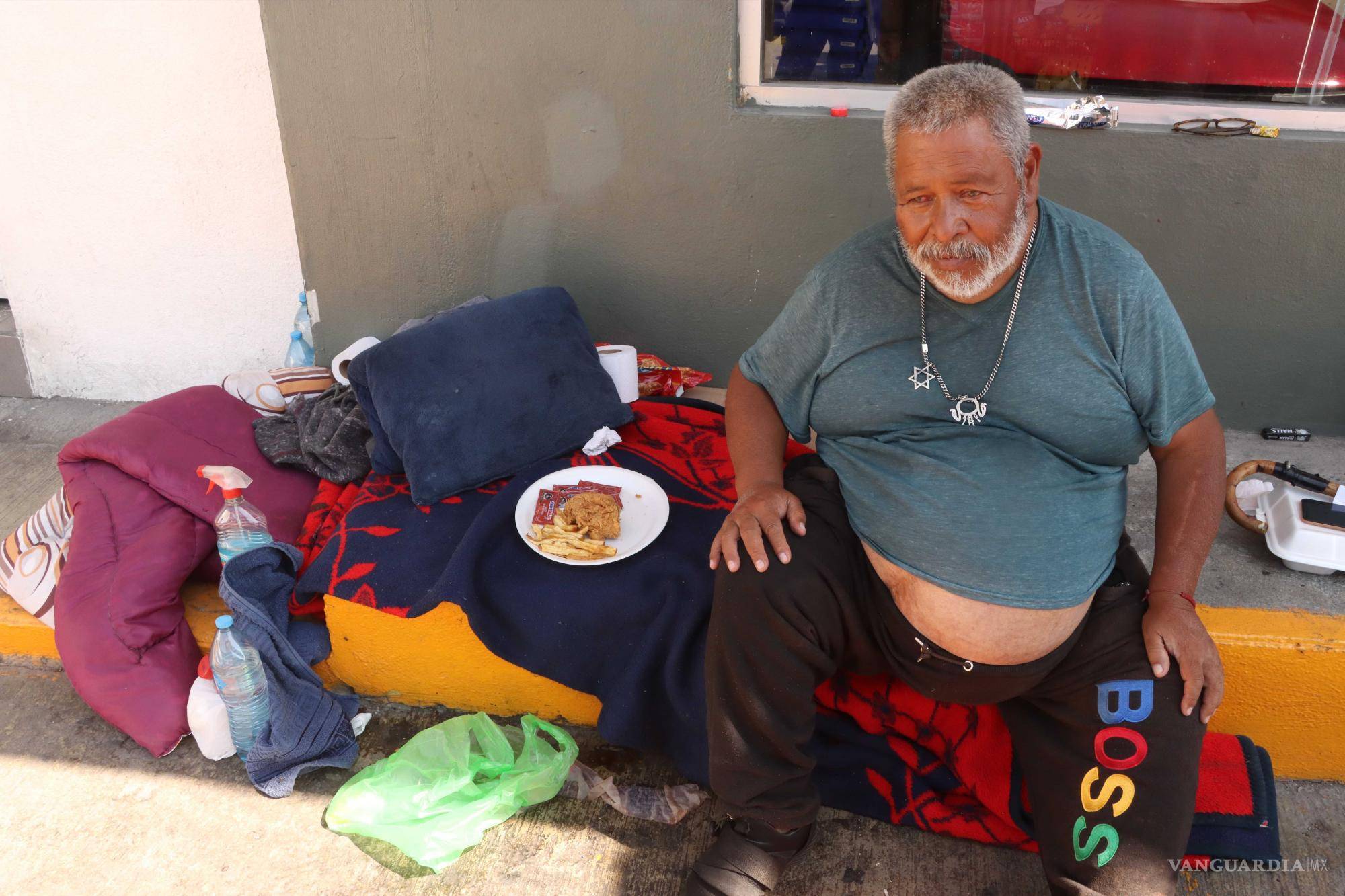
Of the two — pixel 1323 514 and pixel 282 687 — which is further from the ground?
pixel 1323 514

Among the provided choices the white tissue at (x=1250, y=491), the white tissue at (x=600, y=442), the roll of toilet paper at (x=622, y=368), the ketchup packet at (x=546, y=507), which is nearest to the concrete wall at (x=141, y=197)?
the roll of toilet paper at (x=622, y=368)

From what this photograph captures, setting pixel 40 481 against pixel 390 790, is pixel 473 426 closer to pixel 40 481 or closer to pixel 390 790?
pixel 390 790

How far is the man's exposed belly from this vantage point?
1.85 metres

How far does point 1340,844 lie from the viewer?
218cm

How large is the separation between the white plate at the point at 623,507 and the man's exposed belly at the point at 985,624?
79cm

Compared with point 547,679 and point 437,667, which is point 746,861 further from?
point 437,667

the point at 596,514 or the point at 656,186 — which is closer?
the point at 596,514

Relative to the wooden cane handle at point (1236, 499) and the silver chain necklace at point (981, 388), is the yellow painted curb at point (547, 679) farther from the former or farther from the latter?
the silver chain necklace at point (981, 388)

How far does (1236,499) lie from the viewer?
2555 millimetres

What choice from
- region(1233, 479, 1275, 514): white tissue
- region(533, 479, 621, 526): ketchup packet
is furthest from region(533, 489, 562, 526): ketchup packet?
region(1233, 479, 1275, 514): white tissue

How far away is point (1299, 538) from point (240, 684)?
264cm

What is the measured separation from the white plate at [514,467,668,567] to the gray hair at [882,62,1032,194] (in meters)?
1.13

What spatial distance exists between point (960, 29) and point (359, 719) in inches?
105

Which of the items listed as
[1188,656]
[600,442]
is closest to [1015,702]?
[1188,656]
